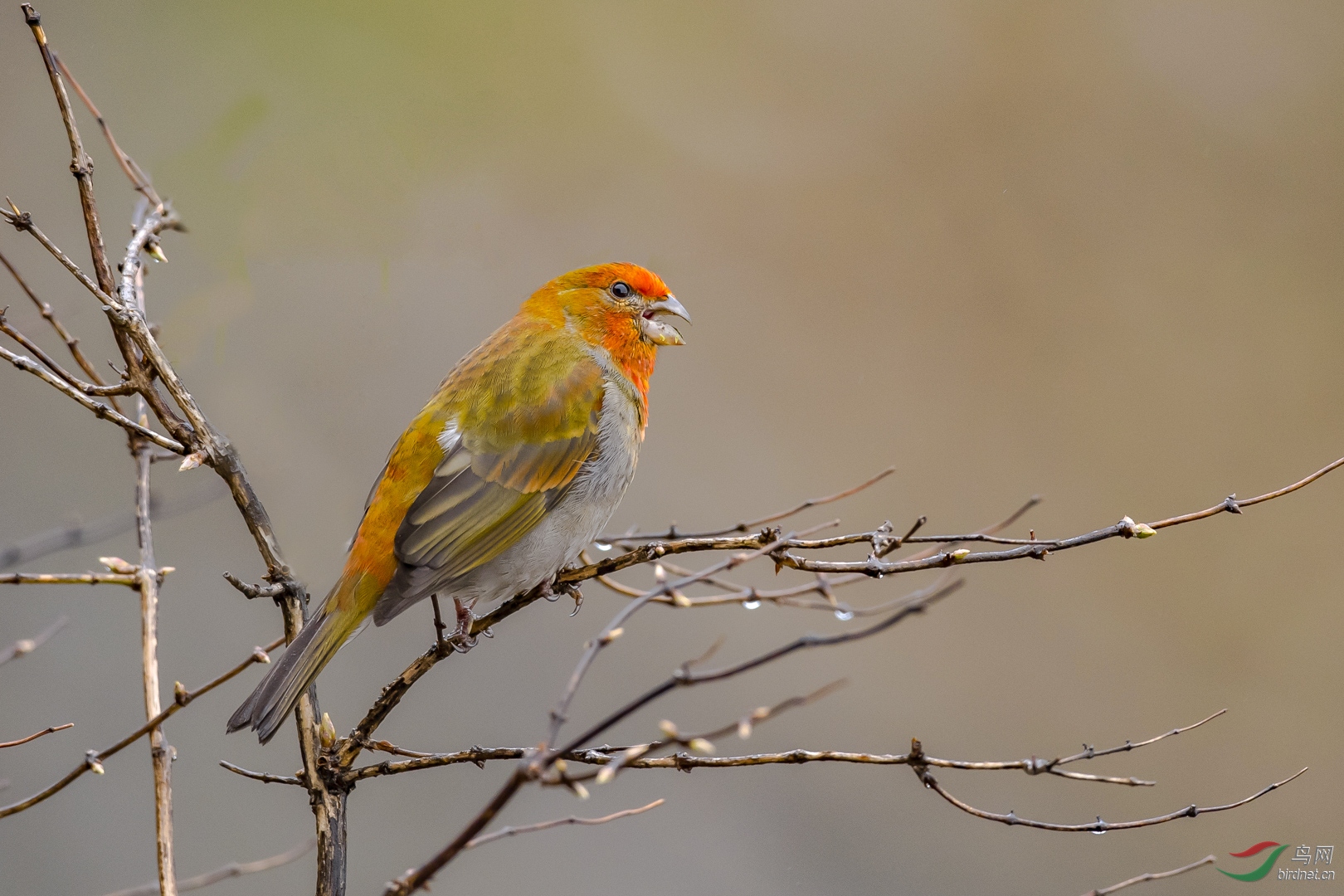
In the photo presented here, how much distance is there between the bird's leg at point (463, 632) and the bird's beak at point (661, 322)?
1042 mm

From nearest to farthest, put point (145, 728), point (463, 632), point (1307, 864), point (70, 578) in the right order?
point (145, 728) → point (70, 578) → point (463, 632) → point (1307, 864)

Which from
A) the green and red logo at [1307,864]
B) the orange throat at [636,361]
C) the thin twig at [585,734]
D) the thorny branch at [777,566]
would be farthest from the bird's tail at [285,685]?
the green and red logo at [1307,864]

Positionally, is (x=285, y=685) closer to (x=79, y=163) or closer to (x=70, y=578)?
(x=70, y=578)

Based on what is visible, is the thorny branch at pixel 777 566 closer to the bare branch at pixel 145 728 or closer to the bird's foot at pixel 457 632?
the bird's foot at pixel 457 632

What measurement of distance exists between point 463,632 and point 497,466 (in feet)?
1.97

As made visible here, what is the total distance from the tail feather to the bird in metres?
0.09

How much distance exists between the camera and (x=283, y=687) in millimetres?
1953

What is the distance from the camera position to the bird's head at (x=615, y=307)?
3293 mm

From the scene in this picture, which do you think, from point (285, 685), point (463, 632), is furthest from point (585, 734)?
point (463, 632)

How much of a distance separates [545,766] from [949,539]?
0.84m

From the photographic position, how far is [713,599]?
4.93ft

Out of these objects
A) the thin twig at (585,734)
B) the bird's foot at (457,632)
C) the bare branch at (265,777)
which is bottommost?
the thin twig at (585,734)

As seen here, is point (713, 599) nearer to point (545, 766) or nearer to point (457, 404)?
point (545, 766)

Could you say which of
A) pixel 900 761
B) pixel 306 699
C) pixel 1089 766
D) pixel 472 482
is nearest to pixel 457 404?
pixel 472 482
